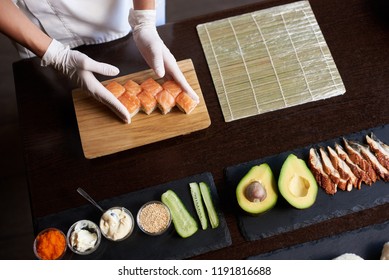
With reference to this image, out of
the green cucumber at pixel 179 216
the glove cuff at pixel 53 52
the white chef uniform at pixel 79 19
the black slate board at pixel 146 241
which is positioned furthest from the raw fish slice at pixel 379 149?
the glove cuff at pixel 53 52

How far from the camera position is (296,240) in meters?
1.83

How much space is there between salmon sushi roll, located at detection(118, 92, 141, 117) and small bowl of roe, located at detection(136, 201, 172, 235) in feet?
1.34

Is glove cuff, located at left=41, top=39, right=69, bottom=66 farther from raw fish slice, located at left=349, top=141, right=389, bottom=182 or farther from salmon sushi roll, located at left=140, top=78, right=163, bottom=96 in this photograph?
raw fish slice, located at left=349, top=141, right=389, bottom=182

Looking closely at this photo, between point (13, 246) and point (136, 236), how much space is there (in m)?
1.31

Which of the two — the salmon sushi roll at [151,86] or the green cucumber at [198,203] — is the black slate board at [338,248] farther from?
the salmon sushi roll at [151,86]

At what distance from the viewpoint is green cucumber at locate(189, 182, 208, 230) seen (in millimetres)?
1847

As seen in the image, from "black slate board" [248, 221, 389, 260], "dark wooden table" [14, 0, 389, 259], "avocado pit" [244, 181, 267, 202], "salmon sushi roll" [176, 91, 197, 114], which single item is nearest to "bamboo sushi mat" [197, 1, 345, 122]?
"dark wooden table" [14, 0, 389, 259]

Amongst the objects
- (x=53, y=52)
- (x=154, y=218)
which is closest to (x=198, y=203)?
(x=154, y=218)

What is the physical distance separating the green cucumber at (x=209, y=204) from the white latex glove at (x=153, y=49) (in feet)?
1.26

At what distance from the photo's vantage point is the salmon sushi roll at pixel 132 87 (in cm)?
201

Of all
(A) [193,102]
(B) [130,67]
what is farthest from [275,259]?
(B) [130,67]

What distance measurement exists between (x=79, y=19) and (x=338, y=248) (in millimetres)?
1486

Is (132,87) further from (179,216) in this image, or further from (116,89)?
(179,216)
